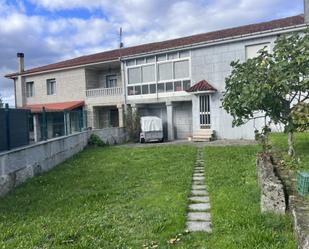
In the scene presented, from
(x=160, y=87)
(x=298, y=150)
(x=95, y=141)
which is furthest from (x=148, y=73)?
(x=298, y=150)

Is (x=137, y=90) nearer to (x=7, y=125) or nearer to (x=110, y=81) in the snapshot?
(x=110, y=81)

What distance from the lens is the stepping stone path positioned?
17.9 ft

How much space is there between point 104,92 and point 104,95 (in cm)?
25

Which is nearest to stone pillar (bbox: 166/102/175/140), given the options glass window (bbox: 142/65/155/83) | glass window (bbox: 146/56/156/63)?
glass window (bbox: 142/65/155/83)

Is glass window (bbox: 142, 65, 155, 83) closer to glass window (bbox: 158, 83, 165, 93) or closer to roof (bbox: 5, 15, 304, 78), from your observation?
glass window (bbox: 158, 83, 165, 93)

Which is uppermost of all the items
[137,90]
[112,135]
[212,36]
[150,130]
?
[212,36]

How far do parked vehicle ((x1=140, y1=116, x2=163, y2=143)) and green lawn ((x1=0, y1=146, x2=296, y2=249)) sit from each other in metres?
12.0

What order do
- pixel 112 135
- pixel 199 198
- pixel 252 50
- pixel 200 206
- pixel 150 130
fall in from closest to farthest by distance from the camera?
pixel 200 206 < pixel 199 198 < pixel 252 50 < pixel 150 130 < pixel 112 135

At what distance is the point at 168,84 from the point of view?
2439 cm

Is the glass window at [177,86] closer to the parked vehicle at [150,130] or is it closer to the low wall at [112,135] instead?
the parked vehicle at [150,130]

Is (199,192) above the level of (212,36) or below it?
below

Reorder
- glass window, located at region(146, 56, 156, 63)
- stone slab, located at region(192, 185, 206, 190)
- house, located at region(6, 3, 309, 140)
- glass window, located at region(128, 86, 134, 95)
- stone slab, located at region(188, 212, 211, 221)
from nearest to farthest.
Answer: stone slab, located at region(188, 212, 211, 221) < stone slab, located at region(192, 185, 206, 190) < house, located at region(6, 3, 309, 140) < glass window, located at region(146, 56, 156, 63) < glass window, located at region(128, 86, 134, 95)

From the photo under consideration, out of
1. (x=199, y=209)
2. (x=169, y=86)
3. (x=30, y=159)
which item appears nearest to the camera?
(x=199, y=209)

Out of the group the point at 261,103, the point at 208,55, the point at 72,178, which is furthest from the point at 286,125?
the point at 208,55
